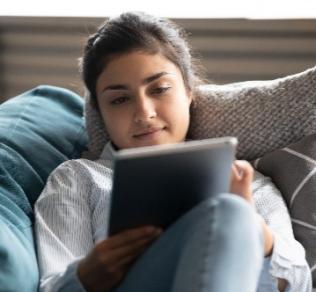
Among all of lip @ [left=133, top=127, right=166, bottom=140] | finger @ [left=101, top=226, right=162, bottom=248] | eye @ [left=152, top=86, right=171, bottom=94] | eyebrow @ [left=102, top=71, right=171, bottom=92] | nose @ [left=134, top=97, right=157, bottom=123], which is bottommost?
finger @ [left=101, top=226, right=162, bottom=248]

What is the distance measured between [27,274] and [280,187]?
0.57m

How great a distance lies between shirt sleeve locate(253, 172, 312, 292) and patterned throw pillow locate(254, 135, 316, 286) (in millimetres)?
25

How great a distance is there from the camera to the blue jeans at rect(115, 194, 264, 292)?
2.57 ft

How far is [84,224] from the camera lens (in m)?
1.17

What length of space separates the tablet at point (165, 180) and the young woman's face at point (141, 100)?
37cm

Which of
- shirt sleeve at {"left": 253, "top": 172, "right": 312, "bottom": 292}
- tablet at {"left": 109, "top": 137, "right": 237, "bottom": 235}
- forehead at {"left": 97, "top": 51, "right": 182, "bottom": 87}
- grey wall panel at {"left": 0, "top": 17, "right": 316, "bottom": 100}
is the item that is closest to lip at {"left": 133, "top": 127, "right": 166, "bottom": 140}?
forehead at {"left": 97, "top": 51, "right": 182, "bottom": 87}

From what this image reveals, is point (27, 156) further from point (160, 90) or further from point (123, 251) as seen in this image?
point (123, 251)

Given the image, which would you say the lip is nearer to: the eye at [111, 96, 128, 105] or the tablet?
the eye at [111, 96, 128, 105]

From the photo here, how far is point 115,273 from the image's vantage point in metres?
0.91

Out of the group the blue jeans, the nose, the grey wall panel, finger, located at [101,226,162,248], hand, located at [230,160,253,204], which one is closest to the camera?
the blue jeans

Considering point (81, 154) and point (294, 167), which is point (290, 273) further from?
point (81, 154)

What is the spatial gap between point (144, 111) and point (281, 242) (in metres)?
0.37

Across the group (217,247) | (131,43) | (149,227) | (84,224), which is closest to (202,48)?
(131,43)

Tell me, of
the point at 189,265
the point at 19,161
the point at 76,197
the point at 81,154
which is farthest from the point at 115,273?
the point at 81,154
